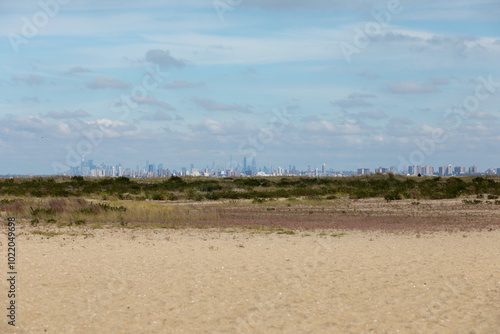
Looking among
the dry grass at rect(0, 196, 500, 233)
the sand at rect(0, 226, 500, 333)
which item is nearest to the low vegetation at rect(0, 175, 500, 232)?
the dry grass at rect(0, 196, 500, 233)

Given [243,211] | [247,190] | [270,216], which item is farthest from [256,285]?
[247,190]

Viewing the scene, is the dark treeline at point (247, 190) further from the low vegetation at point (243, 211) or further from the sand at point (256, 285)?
the sand at point (256, 285)

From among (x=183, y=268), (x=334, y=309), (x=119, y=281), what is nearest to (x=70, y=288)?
(x=119, y=281)

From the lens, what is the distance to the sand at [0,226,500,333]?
1011 centimetres

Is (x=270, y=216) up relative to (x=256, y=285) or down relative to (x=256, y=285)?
up

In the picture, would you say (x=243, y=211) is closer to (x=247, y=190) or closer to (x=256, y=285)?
(x=256, y=285)

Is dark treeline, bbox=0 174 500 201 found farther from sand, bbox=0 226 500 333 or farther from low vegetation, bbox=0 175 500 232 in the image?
sand, bbox=0 226 500 333

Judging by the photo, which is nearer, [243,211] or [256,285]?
[256,285]

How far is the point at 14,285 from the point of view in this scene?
1272 cm

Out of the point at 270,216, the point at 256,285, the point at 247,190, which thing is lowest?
the point at 256,285

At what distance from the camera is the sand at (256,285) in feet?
33.2

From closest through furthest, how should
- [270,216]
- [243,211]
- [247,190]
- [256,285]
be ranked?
[256,285]
[270,216]
[243,211]
[247,190]

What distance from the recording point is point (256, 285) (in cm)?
1306

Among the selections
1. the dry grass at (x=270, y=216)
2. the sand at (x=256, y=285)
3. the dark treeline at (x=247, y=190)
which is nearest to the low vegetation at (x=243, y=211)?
the dry grass at (x=270, y=216)
